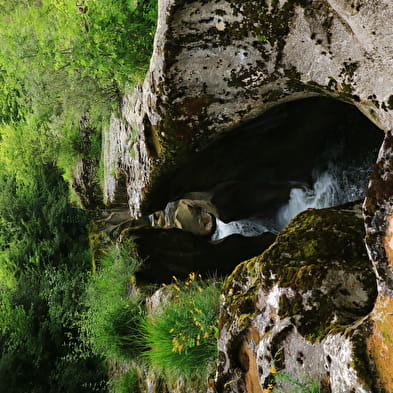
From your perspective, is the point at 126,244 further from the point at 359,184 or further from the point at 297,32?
the point at 297,32

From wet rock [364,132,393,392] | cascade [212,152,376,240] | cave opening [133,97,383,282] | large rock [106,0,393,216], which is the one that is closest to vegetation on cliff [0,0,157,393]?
large rock [106,0,393,216]

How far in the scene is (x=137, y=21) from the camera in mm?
4562

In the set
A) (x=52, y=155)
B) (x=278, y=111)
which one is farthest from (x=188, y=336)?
(x=52, y=155)

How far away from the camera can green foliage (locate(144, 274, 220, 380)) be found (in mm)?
4234

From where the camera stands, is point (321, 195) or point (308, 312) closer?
point (308, 312)

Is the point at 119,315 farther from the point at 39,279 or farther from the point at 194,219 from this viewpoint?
the point at 39,279

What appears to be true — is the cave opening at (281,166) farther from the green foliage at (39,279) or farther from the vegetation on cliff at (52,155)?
the green foliage at (39,279)

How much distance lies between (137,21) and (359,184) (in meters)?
Answer: 3.43

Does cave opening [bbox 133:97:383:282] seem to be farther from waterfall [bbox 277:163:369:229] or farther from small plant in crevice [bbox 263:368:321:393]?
small plant in crevice [bbox 263:368:321:393]

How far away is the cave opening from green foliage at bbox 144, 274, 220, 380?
1460mm

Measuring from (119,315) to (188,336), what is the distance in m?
1.97

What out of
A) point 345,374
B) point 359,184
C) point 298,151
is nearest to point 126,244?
point 298,151

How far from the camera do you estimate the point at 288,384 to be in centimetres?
270

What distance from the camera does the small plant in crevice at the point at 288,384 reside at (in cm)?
242
